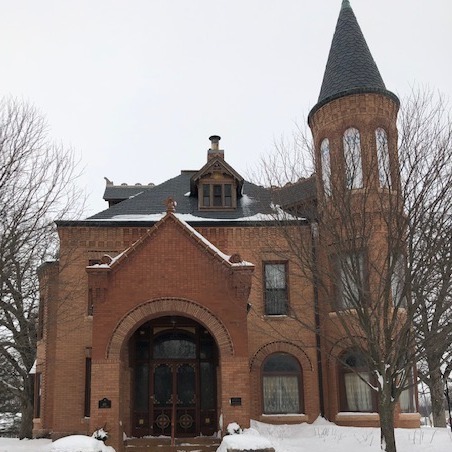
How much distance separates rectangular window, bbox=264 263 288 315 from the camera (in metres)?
21.5

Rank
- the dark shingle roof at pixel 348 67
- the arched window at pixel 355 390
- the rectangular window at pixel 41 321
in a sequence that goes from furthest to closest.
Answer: the rectangular window at pixel 41 321 → the dark shingle roof at pixel 348 67 → the arched window at pixel 355 390

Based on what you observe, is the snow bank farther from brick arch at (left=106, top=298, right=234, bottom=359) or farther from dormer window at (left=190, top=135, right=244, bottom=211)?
dormer window at (left=190, top=135, right=244, bottom=211)

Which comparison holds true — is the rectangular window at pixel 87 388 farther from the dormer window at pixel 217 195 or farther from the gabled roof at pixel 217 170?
Result: the gabled roof at pixel 217 170

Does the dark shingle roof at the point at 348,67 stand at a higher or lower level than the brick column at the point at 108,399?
higher

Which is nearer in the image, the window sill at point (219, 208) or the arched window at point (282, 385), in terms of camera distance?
the arched window at point (282, 385)

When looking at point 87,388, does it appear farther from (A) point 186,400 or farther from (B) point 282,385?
(B) point 282,385

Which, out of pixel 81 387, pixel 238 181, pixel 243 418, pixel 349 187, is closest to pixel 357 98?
pixel 238 181

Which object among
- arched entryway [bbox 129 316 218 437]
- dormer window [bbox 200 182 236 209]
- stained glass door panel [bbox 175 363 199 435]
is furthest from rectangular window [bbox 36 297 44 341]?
dormer window [bbox 200 182 236 209]

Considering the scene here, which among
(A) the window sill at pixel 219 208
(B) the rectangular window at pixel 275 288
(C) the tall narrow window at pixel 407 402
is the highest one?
(A) the window sill at pixel 219 208

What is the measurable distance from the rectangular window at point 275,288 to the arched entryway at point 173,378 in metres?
3.00

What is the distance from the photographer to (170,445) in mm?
16641

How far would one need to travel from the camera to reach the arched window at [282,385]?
20.3 meters

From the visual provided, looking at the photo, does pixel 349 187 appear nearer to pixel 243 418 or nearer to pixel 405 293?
pixel 405 293

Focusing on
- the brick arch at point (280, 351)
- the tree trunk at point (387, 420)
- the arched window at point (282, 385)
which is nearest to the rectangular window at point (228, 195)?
the brick arch at point (280, 351)
